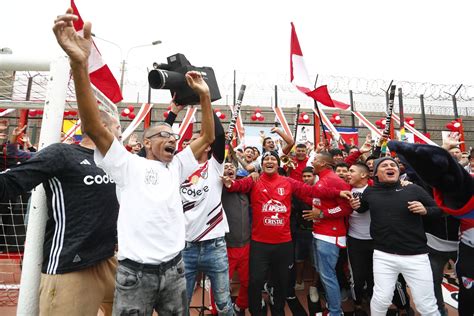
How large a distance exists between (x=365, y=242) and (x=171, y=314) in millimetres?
2625

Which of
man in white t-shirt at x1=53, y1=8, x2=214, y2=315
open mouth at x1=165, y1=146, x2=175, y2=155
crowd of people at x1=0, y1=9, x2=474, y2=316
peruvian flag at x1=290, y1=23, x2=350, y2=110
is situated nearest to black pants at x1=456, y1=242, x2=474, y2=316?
crowd of people at x1=0, y1=9, x2=474, y2=316

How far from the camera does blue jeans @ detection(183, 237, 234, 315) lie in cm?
293

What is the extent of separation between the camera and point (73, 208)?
203 cm

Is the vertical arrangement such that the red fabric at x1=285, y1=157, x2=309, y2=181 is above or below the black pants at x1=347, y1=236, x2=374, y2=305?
above

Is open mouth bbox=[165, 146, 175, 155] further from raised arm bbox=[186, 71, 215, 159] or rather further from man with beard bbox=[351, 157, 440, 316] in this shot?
man with beard bbox=[351, 157, 440, 316]

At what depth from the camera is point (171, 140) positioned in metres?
2.14

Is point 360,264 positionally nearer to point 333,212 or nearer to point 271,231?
point 333,212

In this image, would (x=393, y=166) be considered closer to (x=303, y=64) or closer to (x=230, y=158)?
(x=230, y=158)

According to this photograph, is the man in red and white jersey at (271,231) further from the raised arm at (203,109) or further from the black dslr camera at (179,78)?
the black dslr camera at (179,78)

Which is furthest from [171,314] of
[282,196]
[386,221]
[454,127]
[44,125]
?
[454,127]

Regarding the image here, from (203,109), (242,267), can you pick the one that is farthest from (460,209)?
(242,267)

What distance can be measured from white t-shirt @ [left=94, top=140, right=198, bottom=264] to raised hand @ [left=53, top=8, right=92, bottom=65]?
52 cm

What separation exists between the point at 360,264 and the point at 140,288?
2.85 m

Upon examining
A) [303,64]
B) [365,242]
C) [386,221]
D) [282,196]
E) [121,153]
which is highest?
[303,64]
